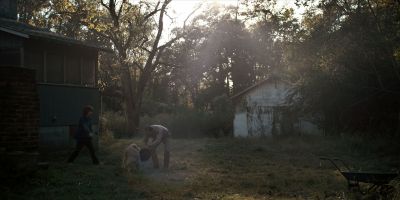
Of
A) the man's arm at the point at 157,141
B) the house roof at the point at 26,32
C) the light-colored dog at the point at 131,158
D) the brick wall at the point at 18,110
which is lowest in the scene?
the light-colored dog at the point at 131,158

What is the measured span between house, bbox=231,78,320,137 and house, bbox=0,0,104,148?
38.2 feet

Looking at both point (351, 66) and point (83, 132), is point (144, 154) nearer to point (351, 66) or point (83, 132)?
point (83, 132)

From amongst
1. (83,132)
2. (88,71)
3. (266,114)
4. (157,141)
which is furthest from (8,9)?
(266,114)

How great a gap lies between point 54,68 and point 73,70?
117 cm

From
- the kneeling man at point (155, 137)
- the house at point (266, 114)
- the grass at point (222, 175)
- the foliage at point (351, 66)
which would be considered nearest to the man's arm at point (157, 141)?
the kneeling man at point (155, 137)

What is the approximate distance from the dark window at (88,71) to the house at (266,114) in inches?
440

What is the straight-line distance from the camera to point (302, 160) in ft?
61.7

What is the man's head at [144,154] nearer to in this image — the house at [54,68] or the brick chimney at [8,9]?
the house at [54,68]

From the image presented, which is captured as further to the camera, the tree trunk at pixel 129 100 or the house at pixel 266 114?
the tree trunk at pixel 129 100

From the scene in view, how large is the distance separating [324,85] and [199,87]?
38229 millimetres

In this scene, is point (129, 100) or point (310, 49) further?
point (129, 100)

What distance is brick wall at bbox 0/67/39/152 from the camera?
10.7 meters

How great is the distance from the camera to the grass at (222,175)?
411 inches

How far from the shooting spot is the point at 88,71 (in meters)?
22.1
